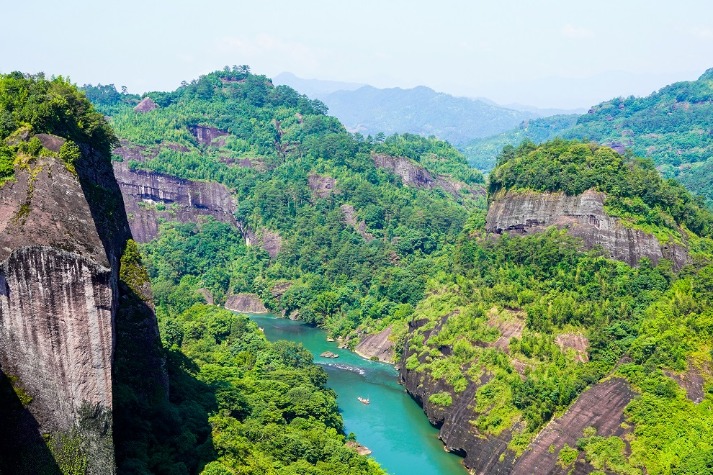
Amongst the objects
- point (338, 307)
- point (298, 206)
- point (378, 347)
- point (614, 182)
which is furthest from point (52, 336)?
point (298, 206)

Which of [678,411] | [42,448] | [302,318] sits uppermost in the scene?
[42,448]

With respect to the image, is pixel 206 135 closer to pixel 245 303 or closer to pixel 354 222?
pixel 354 222

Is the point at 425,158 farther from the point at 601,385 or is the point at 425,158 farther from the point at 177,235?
the point at 601,385

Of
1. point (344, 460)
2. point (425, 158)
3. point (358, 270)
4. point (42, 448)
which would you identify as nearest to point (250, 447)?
point (344, 460)

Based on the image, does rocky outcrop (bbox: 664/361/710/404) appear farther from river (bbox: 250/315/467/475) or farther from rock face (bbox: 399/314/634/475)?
river (bbox: 250/315/467/475)

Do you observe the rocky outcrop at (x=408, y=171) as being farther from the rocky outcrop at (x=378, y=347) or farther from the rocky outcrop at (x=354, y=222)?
the rocky outcrop at (x=378, y=347)

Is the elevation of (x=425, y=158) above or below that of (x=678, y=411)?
above

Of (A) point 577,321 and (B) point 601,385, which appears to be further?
(A) point 577,321
